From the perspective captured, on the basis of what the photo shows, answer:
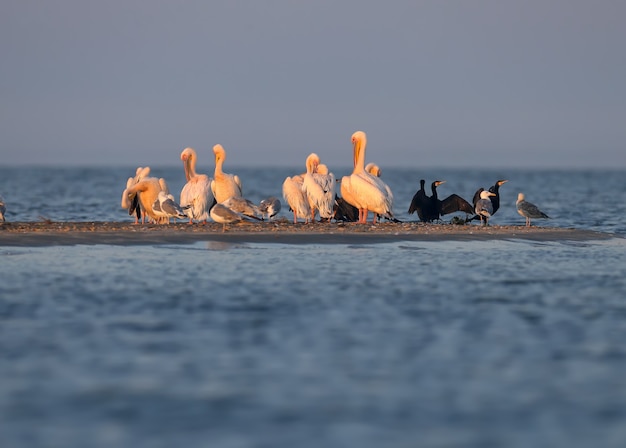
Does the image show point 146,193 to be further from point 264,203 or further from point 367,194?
point 367,194

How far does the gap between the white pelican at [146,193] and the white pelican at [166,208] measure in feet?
1.11

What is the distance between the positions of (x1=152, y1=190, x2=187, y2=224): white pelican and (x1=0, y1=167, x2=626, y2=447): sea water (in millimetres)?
3556

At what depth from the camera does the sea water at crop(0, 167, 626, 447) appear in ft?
19.0

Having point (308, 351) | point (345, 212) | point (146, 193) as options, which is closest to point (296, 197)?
point (345, 212)

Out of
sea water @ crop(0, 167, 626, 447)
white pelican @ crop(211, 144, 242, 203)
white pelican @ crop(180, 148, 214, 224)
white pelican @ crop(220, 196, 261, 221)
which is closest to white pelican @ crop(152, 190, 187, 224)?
white pelican @ crop(180, 148, 214, 224)

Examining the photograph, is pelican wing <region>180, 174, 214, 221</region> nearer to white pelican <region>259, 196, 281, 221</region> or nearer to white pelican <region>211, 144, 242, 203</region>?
white pelican <region>211, 144, 242, 203</region>

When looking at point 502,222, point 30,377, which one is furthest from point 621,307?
point 502,222

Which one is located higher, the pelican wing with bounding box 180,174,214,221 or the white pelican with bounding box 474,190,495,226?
the pelican wing with bounding box 180,174,214,221

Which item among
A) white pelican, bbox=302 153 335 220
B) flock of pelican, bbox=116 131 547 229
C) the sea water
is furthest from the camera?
white pelican, bbox=302 153 335 220

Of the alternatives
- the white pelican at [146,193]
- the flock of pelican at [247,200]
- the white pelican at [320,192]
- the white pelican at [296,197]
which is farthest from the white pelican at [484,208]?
the white pelican at [146,193]

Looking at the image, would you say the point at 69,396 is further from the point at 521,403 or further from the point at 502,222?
the point at 502,222

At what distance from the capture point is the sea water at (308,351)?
228 inches

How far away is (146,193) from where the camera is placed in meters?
18.1

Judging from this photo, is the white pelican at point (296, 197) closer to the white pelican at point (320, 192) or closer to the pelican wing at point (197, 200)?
the white pelican at point (320, 192)
